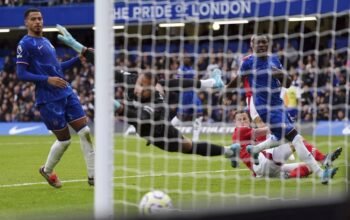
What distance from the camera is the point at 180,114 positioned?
66.4ft

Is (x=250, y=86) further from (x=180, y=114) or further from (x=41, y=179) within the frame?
(x=180, y=114)

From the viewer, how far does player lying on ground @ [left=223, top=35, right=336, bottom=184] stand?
28.8 feet

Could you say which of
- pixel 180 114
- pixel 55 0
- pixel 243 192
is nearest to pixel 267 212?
pixel 243 192

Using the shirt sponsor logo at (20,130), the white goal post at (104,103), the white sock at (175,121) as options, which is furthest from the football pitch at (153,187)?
the shirt sponsor logo at (20,130)

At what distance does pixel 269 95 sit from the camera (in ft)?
30.2

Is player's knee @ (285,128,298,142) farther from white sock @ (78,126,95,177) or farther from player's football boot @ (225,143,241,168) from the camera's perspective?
white sock @ (78,126,95,177)

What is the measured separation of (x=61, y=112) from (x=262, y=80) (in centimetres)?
235

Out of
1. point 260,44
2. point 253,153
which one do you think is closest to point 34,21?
point 260,44

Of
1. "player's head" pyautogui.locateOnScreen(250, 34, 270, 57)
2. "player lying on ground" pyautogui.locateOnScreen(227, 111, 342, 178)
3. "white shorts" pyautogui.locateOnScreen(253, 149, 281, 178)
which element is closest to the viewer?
"player's head" pyautogui.locateOnScreen(250, 34, 270, 57)

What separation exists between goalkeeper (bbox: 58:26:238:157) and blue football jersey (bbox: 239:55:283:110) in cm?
63

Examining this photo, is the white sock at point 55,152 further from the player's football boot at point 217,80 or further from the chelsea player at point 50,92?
the player's football boot at point 217,80

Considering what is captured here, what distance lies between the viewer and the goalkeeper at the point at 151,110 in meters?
8.26

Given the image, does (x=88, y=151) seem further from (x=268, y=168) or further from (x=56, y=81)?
(x=268, y=168)

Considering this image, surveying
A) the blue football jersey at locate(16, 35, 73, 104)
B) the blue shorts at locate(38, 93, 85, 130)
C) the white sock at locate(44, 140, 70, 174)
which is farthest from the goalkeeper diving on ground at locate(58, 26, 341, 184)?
the white sock at locate(44, 140, 70, 174)
